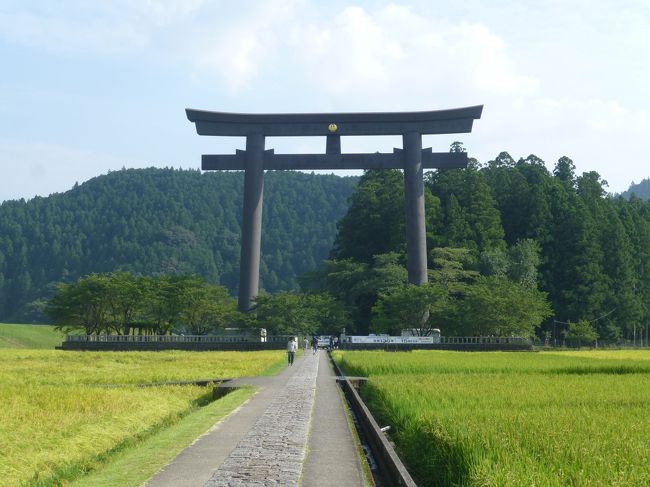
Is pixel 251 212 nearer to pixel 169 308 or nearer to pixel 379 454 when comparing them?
pixel 169 308

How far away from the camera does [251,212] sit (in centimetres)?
6025

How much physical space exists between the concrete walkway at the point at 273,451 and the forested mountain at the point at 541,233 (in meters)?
64.5

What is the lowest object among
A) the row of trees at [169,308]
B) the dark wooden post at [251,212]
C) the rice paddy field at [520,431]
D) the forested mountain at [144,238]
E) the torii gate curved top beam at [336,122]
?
the rice paddy field at [520,431]

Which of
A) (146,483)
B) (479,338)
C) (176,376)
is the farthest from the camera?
(479,338)

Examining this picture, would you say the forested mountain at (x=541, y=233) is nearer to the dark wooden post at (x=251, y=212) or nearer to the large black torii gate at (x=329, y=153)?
the large black torii gate at (x=329, y=153)

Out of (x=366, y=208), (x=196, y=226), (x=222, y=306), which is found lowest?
(x=222, y=306)

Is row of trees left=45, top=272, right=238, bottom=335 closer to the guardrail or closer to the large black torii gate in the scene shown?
the large black torii gate

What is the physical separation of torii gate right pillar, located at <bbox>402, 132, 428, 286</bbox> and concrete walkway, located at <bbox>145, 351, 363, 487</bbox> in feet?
144

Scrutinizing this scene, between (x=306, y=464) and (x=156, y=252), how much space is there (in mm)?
160839

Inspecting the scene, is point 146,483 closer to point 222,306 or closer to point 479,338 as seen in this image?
point 479,338

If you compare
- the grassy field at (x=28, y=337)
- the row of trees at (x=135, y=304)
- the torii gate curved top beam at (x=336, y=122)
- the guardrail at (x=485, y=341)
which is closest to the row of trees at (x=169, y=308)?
the row of trees at (x=135, y=304)

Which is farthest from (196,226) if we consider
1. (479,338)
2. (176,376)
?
(176,376)

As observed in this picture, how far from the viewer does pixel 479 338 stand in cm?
5925

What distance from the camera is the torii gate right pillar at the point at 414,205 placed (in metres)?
59.5
